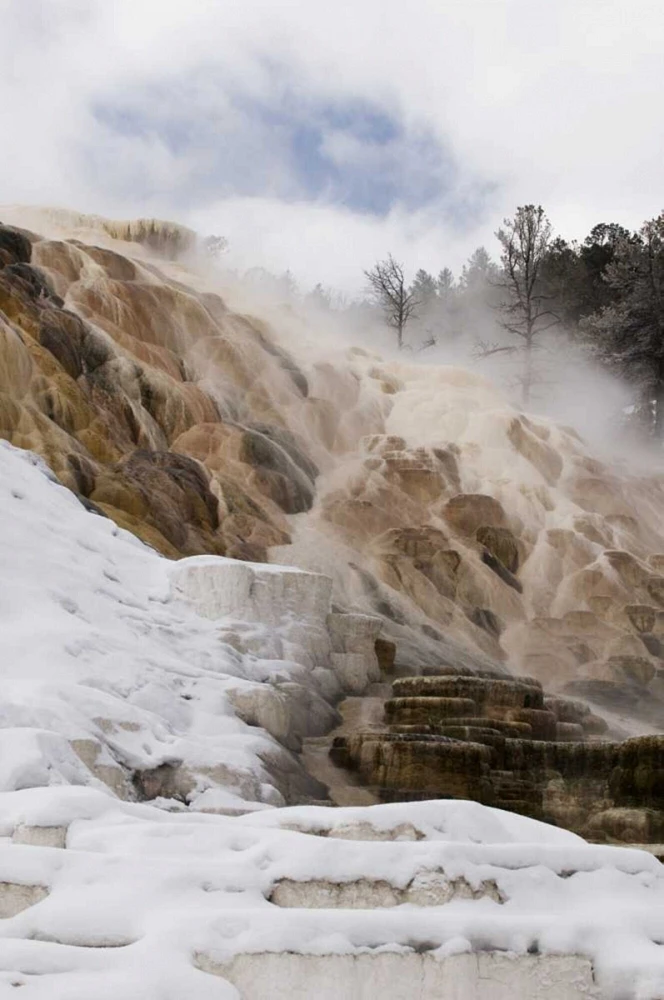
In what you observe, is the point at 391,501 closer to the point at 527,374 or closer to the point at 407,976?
the point at 527,374

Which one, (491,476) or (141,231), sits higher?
(141,231)

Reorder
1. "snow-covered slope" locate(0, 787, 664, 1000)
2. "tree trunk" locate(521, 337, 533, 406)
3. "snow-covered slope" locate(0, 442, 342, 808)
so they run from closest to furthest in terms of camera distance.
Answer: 1. "snow-covered slope" locate(0, 787, 664, 1000)
2. "snow-covered slope" locate(0, 442, 342, 808)
3. "tree trunk" locate(521, 337, 533, 406)

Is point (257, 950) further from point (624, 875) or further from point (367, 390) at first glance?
point (367, 390)

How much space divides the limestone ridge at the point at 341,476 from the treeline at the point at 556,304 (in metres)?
6.22

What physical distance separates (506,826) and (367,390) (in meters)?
24.0

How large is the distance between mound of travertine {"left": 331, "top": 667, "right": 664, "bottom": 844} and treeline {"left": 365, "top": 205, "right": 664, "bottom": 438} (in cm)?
2388

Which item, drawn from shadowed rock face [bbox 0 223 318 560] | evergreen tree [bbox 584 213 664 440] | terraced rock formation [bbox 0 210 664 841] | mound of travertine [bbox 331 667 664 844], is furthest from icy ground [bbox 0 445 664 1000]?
evergreen tree [bbox 584 213 664 440]

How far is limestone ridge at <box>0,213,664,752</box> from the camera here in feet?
58.1

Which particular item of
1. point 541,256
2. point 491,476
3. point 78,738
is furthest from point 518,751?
point 541,256

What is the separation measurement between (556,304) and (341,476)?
20996 millimetres

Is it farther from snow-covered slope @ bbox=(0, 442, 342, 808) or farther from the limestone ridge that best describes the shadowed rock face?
snow-covered slope @ bbox=(0, 442, 342, 808)

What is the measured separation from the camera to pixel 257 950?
169 inches

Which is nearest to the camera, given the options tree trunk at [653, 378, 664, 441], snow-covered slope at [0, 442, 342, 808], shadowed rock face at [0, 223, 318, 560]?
snow-covered slope at [0, 442, 342, 808]

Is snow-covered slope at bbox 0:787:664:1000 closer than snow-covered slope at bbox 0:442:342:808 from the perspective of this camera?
Yes
